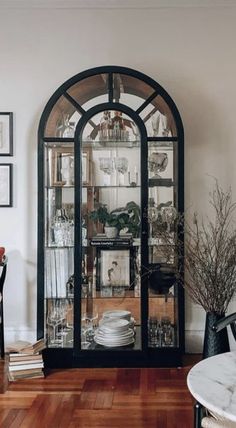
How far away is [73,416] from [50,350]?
32.5 inches

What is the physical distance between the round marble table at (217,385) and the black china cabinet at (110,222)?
1748 millimetres

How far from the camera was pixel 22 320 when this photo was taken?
3.68 m

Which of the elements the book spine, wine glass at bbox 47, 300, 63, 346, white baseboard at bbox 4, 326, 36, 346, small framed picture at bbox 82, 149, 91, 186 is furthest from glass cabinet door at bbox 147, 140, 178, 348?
white baseboard at bbox 4, 326, 36, 346

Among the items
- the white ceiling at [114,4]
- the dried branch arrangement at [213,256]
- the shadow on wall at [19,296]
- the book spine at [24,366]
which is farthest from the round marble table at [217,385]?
the white ceiling at [114,4]

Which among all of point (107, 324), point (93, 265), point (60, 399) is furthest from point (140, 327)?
point (60, 399)

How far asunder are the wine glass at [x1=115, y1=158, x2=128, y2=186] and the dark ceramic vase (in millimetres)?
724

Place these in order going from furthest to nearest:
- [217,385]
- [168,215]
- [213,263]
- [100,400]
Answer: [168,215] < [213,263] < [100,400] < [217,385]

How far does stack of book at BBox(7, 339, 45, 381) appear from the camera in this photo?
302 cm

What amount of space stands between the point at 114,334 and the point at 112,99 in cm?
175

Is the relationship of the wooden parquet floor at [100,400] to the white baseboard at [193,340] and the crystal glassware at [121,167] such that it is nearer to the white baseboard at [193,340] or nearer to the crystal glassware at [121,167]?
the white baseboard at [193,340]

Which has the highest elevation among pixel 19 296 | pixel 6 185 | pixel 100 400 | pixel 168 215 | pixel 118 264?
pixel 6 185

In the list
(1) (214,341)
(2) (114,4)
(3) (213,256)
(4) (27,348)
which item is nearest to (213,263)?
(3) (213,256)

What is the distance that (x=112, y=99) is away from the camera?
329cm

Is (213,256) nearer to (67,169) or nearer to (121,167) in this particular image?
(121,167)
